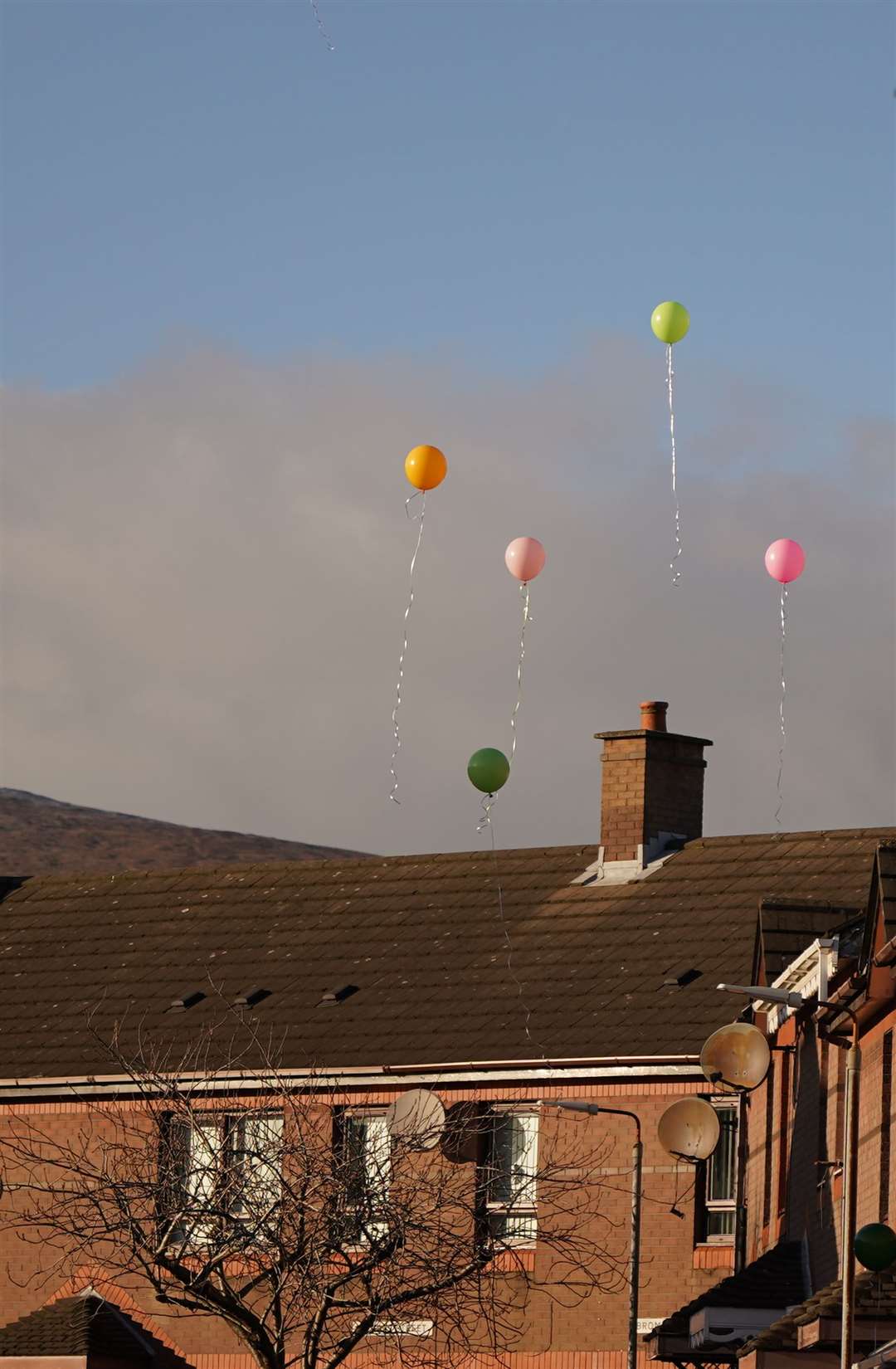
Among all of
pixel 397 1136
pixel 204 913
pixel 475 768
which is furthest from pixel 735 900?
pixel 397 1136

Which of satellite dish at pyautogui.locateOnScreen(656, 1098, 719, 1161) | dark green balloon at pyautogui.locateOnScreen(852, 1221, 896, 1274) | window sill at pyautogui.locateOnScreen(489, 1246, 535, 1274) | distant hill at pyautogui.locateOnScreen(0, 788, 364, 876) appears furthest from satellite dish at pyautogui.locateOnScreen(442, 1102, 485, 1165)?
distant hill at pyautogui.locateOnScreen(0, 788, 364, 876)

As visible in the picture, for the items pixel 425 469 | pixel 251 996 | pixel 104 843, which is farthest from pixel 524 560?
pixel 104 843

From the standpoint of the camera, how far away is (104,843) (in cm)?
9231

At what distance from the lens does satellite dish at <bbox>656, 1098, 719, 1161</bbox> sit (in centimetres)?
2844

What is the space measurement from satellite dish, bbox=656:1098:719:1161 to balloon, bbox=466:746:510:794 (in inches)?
194

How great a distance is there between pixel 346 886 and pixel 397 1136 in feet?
A: 51.9

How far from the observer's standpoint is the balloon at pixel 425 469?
2838cm

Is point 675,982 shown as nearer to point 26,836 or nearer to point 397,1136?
point 397,1136

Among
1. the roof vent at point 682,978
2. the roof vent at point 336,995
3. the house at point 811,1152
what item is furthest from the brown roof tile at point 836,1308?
the roof vent at point 336,995

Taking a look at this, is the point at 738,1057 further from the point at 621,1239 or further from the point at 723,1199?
the point at 621,1239

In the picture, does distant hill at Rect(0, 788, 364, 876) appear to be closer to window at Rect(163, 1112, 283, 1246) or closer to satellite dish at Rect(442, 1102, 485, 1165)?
satellite dish at Rect(442, 1102, 485, 1165)

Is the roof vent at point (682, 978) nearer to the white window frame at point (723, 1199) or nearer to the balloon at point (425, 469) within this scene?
the white window frame at point (723, 1199)

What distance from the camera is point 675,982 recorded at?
34.1 m

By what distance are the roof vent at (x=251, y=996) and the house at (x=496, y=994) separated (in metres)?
0.04
